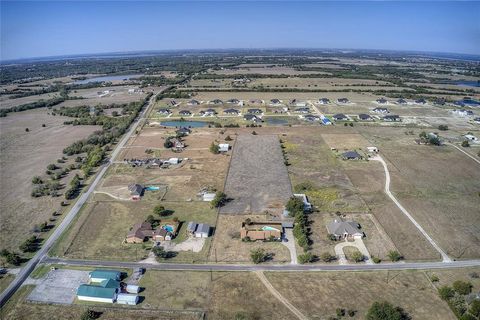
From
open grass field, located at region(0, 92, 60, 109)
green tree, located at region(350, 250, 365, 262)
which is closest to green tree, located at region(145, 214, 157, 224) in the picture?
green tree, located at region(350, 250, 365, 262)

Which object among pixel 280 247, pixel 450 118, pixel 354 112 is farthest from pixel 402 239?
pixel 450 118

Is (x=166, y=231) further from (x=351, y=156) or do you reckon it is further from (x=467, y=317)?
(x=351, y=156)

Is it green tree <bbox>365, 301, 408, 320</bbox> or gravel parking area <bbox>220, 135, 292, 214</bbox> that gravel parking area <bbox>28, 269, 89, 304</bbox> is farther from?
green tree <bbox>365, 301, 408, 320</bbox>

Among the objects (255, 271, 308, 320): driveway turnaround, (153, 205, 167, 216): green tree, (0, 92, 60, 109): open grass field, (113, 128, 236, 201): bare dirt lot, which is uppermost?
(0, 92, 60, 109): open grass field

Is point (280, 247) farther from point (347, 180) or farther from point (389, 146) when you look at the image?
point (389, 146)

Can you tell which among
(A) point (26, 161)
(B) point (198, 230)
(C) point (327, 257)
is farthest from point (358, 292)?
(A) point (26, 161)

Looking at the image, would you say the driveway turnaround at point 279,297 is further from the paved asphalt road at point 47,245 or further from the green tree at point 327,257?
the paved asphalt road at point 47,245
